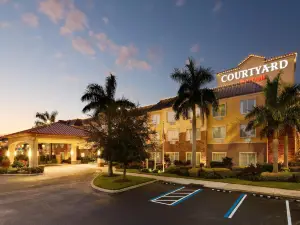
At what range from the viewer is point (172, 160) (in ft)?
132

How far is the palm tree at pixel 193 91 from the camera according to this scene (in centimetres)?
2834

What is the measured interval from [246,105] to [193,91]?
28.7ft

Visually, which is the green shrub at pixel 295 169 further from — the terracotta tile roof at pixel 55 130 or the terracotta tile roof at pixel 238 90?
the terracotta tile roof at pixel 55 130

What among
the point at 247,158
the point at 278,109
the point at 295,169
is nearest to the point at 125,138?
the point at 278,109

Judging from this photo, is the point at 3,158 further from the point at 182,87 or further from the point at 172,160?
the point at 182,87

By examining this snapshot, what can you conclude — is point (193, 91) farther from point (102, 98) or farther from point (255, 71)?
point (255, 71)

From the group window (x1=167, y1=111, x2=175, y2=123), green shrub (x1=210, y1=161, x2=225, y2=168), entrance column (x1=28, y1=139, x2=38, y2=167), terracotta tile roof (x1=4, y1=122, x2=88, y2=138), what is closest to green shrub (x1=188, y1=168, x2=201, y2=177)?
green shrub (x1=210, y1=161, x2=225, y2=168)

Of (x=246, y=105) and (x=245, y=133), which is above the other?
(x=246, y=105)

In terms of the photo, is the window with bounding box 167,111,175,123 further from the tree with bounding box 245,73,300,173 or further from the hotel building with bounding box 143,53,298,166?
the tree with bounding box 245,73,300,173

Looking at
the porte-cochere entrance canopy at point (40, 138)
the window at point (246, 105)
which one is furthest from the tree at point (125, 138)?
the window at point (246, 105)

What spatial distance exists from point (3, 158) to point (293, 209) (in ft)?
134

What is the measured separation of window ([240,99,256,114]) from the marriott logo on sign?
35.4ft

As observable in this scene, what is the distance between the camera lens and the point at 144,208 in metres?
13.5

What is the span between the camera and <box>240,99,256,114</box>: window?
31.4m
